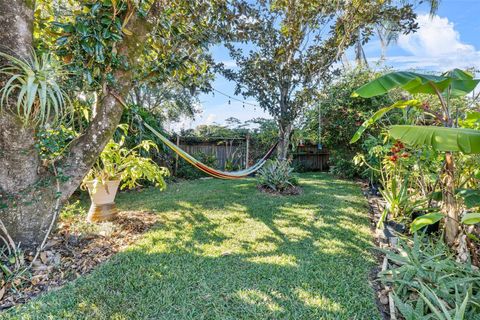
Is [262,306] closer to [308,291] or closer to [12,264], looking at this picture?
[308,291]

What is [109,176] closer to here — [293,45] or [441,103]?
[441,103]

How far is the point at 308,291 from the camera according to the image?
2.00 metres

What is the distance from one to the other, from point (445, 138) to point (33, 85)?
324cm

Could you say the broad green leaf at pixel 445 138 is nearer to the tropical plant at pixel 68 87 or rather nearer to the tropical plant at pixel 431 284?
the tropical plant at pixel 431 284

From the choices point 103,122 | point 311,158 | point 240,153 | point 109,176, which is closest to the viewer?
point 103,122

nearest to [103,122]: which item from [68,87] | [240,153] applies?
[68,87]

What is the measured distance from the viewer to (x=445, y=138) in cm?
175

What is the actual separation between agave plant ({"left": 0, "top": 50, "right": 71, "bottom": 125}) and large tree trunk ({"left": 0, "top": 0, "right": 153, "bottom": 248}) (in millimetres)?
144

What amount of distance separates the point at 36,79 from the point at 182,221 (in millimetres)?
2369

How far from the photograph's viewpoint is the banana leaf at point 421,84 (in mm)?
2137

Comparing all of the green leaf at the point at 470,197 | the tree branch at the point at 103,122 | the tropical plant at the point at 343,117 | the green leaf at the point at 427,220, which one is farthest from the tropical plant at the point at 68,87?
the tropical plant at the point at 343,117

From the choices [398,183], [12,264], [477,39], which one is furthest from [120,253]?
[477,39]

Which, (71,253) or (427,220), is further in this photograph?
(71,253)

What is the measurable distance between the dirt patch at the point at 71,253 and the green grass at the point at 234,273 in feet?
Answer: 0.54
